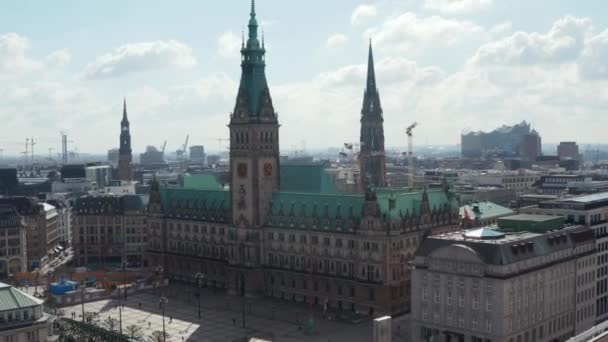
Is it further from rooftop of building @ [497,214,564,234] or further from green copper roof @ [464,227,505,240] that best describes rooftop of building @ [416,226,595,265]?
rooftop of building @ [497,214,564,234]

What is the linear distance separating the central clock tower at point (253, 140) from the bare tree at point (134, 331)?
146 feet

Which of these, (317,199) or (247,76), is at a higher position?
(247,76)

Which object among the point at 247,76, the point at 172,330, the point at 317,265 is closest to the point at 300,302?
the point at 317,265

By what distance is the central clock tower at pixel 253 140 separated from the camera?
188m

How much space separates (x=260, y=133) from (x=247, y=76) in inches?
582

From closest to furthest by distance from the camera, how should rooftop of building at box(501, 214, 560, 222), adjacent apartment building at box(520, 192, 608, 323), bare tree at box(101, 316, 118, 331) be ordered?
rooftop of building at box(501, 214, 560, 222)
bare tree at box(101, 316, 118, 331)
adjacent apartment building at box(520, 192, 608, 323)

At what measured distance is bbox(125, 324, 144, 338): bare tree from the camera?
477ft

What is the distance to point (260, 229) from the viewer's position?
190000mm

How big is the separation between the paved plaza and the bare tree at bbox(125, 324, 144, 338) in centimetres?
189

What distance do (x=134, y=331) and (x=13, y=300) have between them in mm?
34279

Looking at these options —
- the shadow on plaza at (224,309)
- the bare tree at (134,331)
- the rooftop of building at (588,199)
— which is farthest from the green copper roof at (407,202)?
the bare tree at (134,331)

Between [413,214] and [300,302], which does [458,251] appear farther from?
[300,302]

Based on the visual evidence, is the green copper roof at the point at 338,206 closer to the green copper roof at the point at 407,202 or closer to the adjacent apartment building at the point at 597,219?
the green copper roof at the point at 407,202

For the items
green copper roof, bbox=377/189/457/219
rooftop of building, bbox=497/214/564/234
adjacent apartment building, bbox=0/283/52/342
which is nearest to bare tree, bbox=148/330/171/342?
adjacent apartment building, bbox=0/283/52/342
